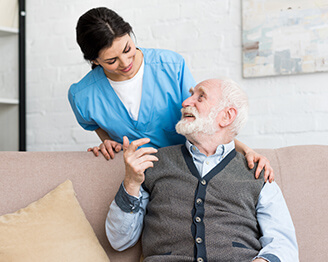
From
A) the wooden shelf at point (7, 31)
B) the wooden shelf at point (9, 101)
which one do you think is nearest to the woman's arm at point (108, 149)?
the wooden shelf at point (9, 101)

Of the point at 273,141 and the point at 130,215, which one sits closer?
the point at 130,215

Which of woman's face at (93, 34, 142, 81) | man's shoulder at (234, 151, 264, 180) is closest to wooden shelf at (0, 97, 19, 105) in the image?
woman's face at (93, 34, 142, 81)

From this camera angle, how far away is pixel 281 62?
86.0 inches

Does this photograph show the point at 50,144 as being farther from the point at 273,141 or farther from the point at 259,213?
the point at 259,213

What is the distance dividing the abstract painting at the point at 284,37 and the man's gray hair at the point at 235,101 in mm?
736

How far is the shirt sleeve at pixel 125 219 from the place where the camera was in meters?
1.40

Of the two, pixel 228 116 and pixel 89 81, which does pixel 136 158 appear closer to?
pixel 228 116

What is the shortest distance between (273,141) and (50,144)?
146 centimetres

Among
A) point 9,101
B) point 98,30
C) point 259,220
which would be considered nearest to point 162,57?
point 98,30

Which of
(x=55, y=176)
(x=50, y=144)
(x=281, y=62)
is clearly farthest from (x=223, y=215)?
(x=50, y=144)

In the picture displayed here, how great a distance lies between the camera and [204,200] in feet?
4.55

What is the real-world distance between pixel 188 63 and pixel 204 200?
3.91ft

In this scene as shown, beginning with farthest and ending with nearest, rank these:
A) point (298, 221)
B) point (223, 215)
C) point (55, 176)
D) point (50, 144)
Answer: point (50, 144) → point (55, 176) → point (298, 221) → point (223, 215)

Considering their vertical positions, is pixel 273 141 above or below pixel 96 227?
above
